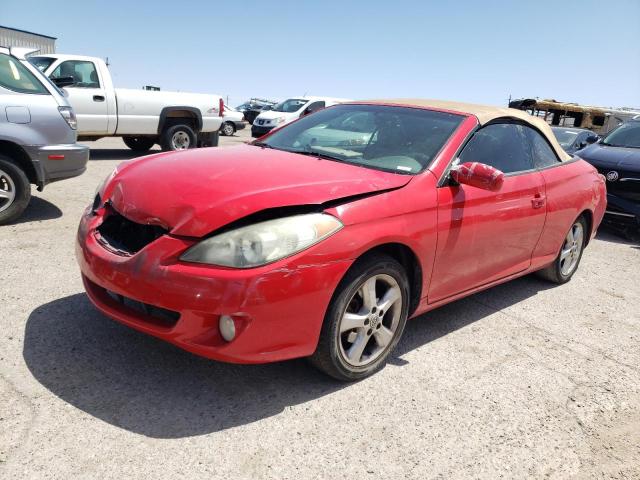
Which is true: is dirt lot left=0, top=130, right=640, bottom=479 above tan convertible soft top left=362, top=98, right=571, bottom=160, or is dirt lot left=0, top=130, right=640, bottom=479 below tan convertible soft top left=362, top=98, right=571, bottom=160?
below

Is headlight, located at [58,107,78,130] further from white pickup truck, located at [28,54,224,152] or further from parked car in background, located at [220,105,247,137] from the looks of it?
parked car in background, located at [220,105,247,137]

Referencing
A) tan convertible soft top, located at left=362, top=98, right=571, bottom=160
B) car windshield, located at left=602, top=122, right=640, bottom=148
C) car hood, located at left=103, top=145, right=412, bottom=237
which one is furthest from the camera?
car windshield, located at left=602, top=122, right=640, bottom=148

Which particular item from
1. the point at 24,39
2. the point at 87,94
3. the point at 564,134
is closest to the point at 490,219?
the point at 564,134

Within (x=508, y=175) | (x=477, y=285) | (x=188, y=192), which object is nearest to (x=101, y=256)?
(x=188, y=192)

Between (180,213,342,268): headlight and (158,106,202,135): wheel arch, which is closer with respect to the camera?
(180,213,342,268): headlight

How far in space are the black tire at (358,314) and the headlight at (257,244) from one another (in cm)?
34

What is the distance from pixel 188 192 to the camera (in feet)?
8.86

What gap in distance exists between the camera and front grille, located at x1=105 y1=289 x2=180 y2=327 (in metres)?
2.55

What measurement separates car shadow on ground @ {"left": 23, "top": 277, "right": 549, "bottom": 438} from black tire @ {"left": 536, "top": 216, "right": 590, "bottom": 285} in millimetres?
2194

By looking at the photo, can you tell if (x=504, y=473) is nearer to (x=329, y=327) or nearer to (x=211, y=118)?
(x=329, y=327)

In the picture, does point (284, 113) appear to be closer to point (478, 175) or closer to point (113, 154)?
point (113, 154)

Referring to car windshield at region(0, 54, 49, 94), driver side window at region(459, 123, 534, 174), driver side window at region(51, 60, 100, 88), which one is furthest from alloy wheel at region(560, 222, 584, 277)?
driver side window at region(51, 60, 100, 88)

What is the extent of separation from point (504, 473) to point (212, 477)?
1.28 m

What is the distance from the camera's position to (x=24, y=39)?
2767 cm
